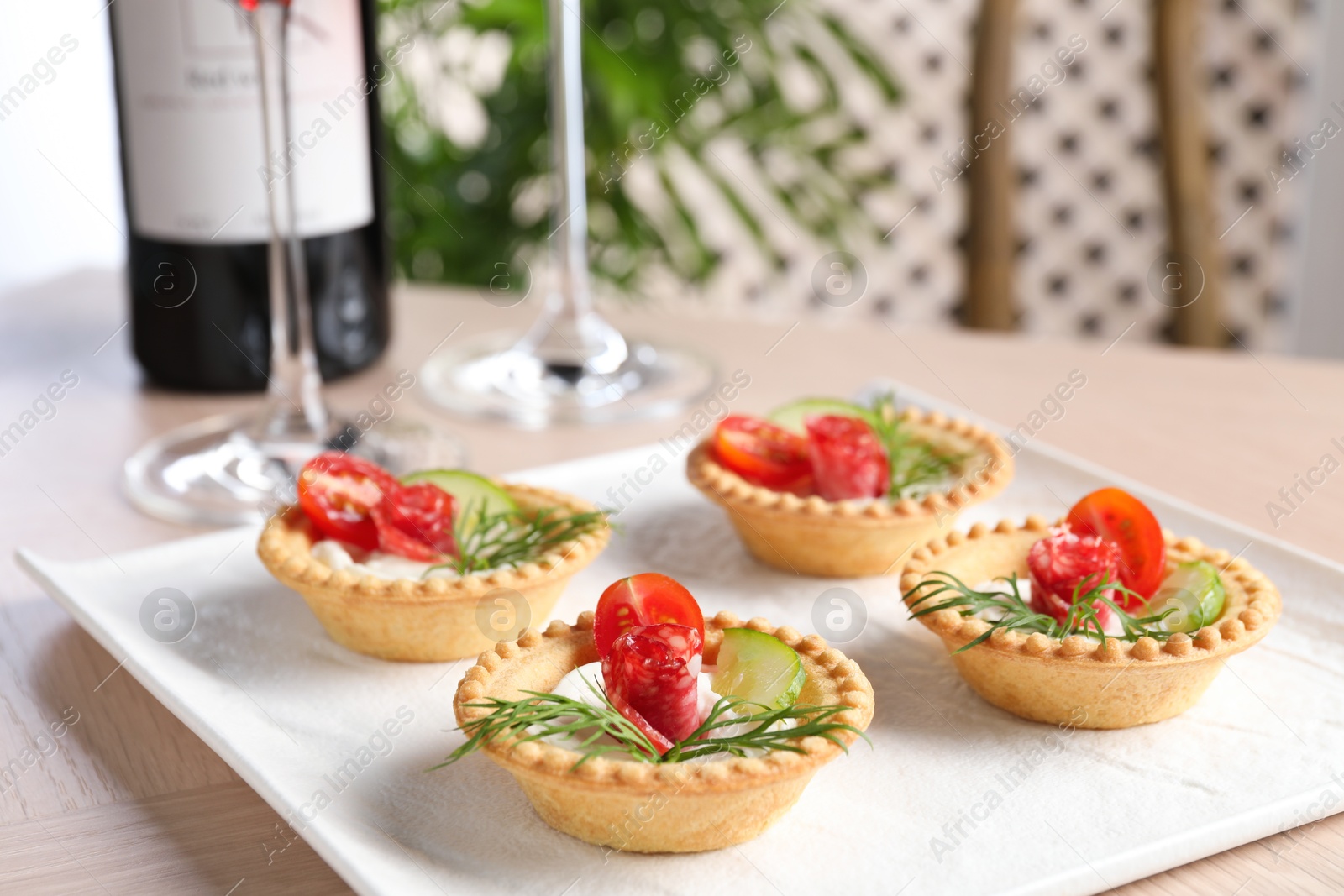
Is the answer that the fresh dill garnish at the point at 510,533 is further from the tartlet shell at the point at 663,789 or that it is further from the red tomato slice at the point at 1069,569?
the red tomato slice at the point at 1069,569

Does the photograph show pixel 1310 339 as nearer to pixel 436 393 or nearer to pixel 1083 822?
pixel 436 393

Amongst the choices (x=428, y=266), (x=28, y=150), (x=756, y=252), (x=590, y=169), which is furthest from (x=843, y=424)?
(x=756, y=252)

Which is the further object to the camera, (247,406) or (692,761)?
(247,406)

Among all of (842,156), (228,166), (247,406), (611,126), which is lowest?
(842,156)

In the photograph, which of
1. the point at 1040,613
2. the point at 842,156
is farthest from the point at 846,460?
the point at 842,156

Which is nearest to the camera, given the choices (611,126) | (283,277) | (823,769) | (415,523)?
(823,769)

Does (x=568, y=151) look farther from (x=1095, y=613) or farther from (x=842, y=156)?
(x=842, y=156)

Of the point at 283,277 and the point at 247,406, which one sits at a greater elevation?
the point at 283,277

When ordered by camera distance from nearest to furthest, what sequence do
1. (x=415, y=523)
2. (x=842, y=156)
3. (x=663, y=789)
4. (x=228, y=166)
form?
(x=663, y=789)
(x=415, y=523)
(x=228, y=166)
(x=842, y=156)
